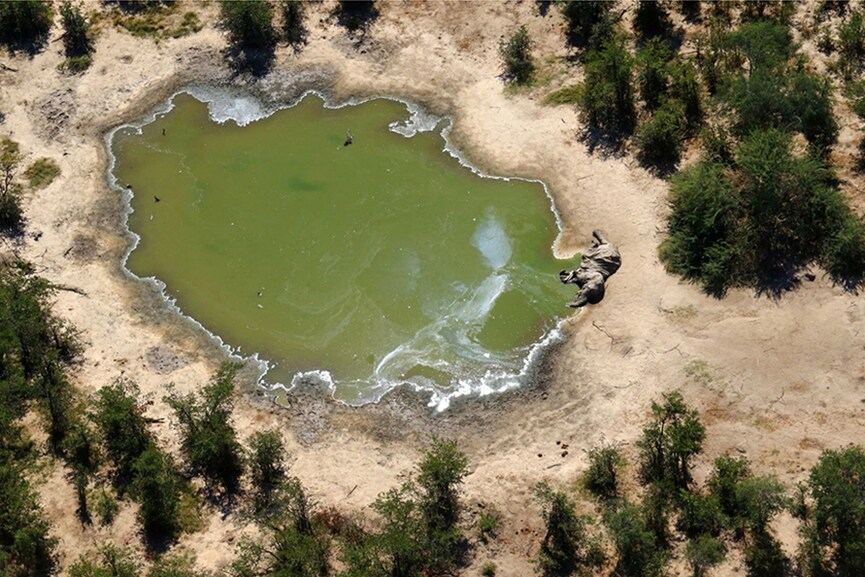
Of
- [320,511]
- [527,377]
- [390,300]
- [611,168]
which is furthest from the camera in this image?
[611,168]

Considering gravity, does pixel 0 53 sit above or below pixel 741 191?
below

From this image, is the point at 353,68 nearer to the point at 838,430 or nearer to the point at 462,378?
the point at 462,378

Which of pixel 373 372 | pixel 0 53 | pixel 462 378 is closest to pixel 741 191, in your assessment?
pixel 462 378

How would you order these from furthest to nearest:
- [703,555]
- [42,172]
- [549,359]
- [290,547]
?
→ [42,172], [549,359], [290,547], [703,555]

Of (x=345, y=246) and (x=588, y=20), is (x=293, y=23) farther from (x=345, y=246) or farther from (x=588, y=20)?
(x=345, y=246)

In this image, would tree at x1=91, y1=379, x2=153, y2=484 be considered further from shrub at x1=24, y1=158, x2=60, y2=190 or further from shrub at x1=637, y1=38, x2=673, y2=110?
shrub at x1=637, y1=38, x2=673, y2=110

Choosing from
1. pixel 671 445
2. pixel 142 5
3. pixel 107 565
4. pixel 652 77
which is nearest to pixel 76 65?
pixel 142 5
